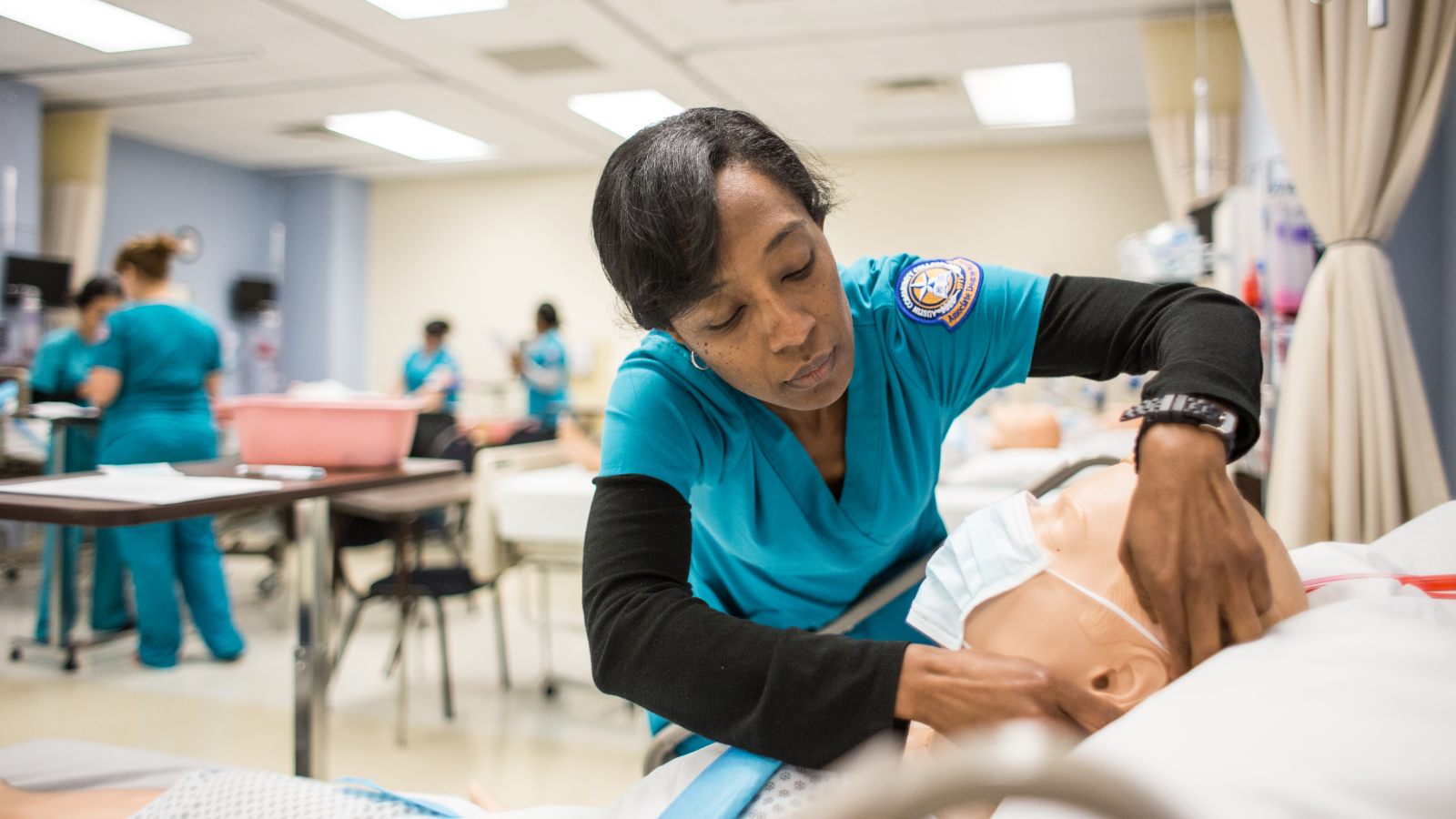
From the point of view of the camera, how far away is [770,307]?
917mm

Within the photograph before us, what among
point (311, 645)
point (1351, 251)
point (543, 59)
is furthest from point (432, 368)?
point (1351, 251)

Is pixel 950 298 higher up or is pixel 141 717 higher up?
pixel 950 298

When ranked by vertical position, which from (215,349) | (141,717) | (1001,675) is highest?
(215,349)

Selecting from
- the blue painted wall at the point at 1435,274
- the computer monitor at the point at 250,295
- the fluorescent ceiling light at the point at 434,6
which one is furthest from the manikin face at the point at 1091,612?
the computer monitor at the point at 250,295

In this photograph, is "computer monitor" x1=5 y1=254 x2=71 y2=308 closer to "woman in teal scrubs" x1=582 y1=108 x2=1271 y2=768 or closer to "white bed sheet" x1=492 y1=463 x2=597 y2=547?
"white bed sheet" x1=492 y1=463 x2=597 y2=547

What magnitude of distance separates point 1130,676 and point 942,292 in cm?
47

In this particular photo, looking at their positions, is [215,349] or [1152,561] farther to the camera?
[215,349]

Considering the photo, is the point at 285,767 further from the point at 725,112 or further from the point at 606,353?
the point at 606,353

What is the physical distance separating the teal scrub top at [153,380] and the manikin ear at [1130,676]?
3534mm

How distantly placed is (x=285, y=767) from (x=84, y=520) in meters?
1.67

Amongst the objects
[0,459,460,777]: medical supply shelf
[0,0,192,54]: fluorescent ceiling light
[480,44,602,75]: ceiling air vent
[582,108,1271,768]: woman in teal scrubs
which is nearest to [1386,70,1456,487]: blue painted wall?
[582,108,1271,768]: woman in teal scrubs

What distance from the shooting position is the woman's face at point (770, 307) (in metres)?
0.91

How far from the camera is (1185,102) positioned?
5355 millimetres

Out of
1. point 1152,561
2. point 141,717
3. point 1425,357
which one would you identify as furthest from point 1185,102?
point 141,717
